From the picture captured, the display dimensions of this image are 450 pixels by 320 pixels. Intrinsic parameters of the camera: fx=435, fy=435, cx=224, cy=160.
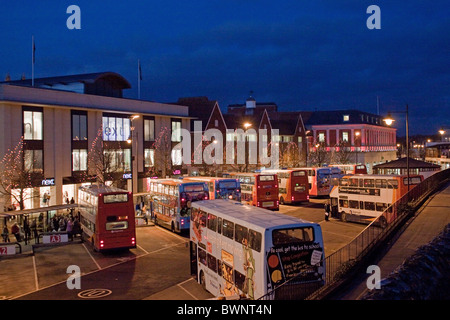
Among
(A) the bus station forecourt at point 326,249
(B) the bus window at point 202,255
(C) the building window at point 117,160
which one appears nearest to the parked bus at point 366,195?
(A) the bus station forecourt at point 326,249

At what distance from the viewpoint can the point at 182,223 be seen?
29188 mm

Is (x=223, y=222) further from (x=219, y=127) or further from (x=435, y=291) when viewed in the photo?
(x=219, y=127)

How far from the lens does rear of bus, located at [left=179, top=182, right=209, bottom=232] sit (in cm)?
2892

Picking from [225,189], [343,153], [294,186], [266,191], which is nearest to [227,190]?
[225,189]

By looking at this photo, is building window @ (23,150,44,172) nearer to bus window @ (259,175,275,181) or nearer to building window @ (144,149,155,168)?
building window @ (144,149,155,168)

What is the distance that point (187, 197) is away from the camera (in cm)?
2895

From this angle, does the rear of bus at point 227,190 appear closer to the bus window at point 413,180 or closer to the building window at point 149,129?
the bus window at point 413,180

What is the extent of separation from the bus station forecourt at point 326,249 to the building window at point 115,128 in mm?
15470

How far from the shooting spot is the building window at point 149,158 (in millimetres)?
51875

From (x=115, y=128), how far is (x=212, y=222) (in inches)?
1349

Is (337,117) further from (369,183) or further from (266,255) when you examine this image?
(266,255)

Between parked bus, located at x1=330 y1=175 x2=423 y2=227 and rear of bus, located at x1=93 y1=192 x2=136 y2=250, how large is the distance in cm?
1617

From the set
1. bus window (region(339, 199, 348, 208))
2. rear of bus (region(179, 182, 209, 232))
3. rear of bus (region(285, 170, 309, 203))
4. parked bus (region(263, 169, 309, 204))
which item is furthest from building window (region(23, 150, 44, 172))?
bus window (region(339, 199, 348, 208))

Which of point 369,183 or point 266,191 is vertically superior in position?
point 369,183
